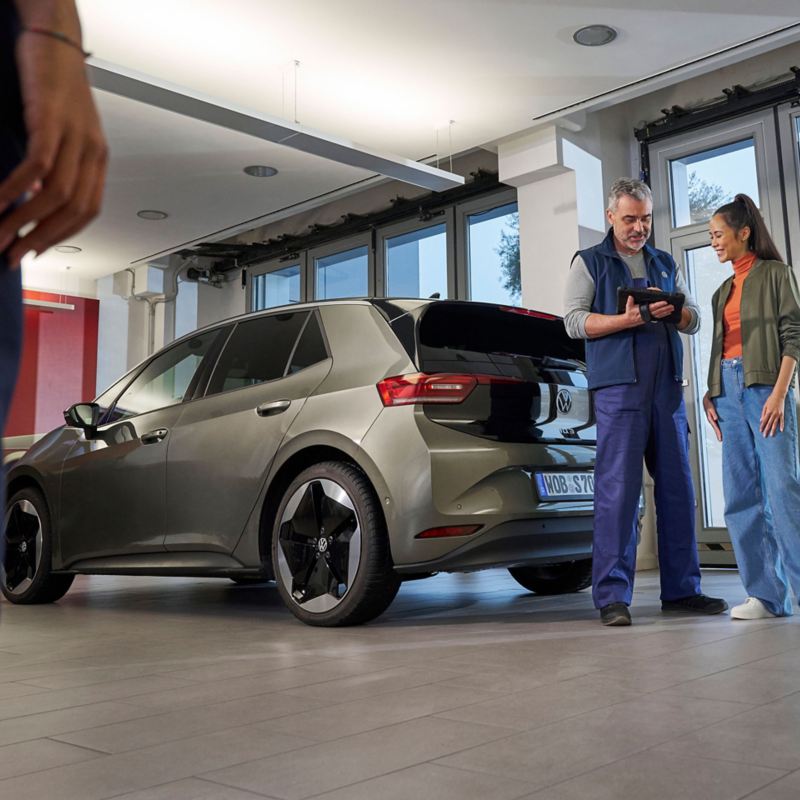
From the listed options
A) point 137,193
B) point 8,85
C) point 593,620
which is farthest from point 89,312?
point 8,85

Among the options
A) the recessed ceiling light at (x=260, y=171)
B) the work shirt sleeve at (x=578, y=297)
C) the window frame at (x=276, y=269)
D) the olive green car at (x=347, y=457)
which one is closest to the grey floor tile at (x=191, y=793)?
the olive green car at (x=347, y=457)

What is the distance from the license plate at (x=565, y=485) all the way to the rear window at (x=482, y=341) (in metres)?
0.40

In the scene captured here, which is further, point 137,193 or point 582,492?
point 137,193

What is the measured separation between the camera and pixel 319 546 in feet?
11.4

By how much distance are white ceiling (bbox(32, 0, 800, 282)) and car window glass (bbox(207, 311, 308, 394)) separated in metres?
2.60

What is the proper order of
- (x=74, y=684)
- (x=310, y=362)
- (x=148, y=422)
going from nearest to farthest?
1. (x=74, y=684)
2. (x=310, y=362)
3. (x=148, y=422)

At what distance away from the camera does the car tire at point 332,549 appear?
3340 millimetres

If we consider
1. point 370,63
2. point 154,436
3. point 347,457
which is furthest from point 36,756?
point 370,63

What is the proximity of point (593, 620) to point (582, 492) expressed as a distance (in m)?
0.49

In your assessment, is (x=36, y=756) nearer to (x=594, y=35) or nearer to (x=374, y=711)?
(x=374, y=711)

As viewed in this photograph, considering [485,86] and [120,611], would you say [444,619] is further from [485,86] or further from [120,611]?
[485,86]

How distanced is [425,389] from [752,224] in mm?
1512

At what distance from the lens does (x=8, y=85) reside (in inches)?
30.3

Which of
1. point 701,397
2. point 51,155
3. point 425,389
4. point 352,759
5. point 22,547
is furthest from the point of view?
point 701,397
